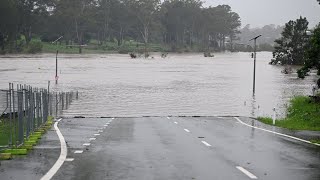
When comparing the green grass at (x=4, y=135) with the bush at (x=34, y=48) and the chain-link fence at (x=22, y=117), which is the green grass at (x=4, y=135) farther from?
the bush at (x=34, y=48)

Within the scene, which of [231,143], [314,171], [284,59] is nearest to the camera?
[314,171]

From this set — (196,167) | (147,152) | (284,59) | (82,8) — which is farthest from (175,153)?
(82,8)

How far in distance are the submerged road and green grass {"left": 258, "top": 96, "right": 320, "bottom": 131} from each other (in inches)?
235

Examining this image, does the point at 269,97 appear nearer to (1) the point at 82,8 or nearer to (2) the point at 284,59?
(2) the point at 284,59

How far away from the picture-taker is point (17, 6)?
162m

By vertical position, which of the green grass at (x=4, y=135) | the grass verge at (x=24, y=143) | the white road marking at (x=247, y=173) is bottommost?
the green grass at (x=4, y=135)

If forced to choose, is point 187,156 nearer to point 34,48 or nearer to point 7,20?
point 7,20

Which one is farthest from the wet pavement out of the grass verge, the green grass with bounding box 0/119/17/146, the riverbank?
the riverbank

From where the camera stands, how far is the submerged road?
10883 millimetres

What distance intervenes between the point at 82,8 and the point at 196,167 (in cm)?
17629

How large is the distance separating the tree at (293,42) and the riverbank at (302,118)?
94.3m

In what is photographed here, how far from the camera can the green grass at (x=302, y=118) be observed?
2530cm

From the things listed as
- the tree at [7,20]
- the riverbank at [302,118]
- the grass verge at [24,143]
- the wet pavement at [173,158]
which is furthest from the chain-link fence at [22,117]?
the tree at [7,20]

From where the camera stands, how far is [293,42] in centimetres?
13088
